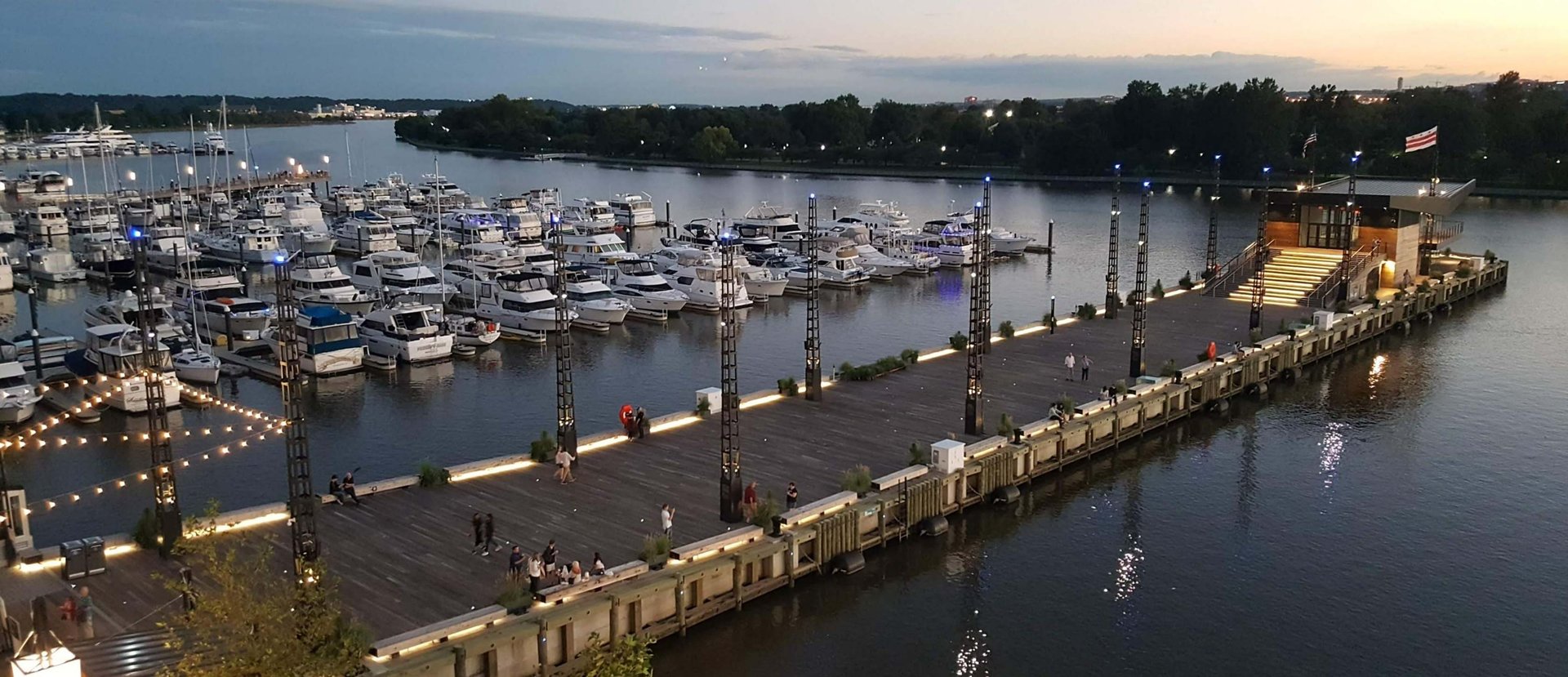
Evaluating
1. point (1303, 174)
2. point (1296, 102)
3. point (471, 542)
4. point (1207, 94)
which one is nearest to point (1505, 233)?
point (1303, 174)

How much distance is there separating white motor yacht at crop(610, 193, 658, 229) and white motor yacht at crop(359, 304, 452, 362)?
5548 centimetres

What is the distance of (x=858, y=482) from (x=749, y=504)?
3.17 m

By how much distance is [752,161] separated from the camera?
642 ft

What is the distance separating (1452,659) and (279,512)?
84.4 feet

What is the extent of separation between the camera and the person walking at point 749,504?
25875 mm

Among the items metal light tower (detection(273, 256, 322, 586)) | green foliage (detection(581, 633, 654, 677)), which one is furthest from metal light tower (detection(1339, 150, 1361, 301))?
metal light tower (detection(273, 256, 322, 586))

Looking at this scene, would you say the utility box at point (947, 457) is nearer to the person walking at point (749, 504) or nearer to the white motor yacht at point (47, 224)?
the person walking at point (749, 504)

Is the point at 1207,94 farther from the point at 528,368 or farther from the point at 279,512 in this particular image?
the point at 279,512

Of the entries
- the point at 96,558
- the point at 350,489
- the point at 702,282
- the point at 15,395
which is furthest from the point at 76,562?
the point at 702,282

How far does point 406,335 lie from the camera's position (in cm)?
4916

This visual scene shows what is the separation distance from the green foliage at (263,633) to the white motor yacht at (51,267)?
66.2 meters

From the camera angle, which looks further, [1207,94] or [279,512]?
[1207,94]

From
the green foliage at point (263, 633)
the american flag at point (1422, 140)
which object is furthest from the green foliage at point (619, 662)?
the american flag at point (1422, 140)

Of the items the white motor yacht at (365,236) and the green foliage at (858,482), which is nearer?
the green foliage at (858,482)
